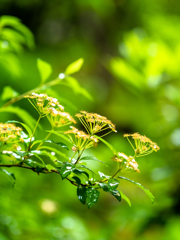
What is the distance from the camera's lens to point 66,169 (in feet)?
1.55

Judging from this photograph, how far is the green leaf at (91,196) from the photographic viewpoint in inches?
18.3

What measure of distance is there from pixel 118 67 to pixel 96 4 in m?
1.70

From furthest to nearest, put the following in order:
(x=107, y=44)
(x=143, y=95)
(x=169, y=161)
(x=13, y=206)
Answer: (x=107, y=44) < (x=143, y=95) < (x=169, y=161) < (x=13, y=206)

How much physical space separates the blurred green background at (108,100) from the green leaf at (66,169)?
0.56 m

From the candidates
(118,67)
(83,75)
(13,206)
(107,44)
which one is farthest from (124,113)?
(13,206)

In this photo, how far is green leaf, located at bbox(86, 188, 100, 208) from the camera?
0.47m

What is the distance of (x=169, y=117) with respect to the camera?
1545 millimetres

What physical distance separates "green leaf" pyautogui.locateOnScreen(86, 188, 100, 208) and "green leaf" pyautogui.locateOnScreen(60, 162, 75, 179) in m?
0.05

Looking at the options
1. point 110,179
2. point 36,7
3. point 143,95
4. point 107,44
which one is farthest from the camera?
point 107,44

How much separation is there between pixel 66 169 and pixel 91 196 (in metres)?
0.06

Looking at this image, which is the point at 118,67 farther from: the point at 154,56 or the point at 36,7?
the point at 36,7

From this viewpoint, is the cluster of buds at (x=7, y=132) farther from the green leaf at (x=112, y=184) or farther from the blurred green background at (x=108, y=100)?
the blurred green background at (x=108, y=100)

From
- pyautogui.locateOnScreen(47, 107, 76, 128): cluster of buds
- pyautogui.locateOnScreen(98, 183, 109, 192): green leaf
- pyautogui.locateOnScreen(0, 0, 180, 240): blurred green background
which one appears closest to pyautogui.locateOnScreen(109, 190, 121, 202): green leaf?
pyautogui.locateOnScreen(98, 183, 109, 192): green leaf

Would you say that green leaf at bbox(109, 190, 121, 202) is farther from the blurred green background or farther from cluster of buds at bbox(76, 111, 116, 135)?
the blurred green background
